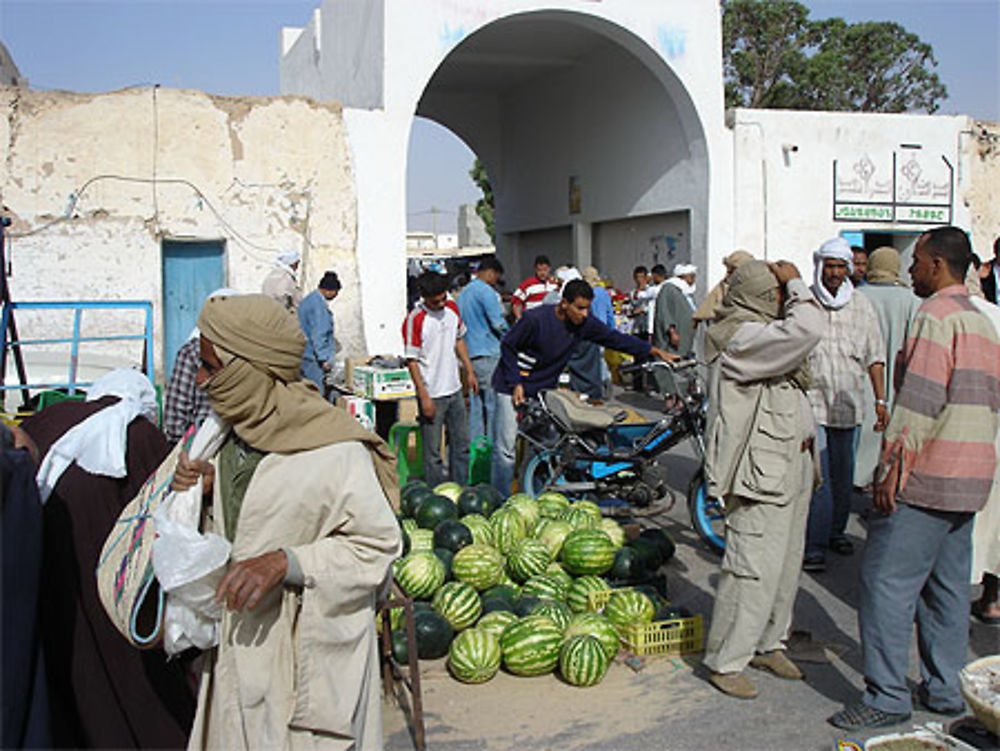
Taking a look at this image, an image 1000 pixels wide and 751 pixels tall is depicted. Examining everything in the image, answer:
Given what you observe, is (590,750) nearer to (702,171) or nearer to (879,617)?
(879,617)

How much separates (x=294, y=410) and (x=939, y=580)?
295 centimetres

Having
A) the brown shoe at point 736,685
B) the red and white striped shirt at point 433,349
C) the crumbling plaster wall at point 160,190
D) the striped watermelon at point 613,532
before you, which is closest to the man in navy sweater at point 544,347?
the red and white striped shirt at point 433,349

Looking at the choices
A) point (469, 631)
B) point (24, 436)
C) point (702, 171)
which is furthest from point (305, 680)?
point (702, 171)

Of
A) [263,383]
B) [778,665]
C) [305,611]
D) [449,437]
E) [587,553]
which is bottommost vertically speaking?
[778,665]

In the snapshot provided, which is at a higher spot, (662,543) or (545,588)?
(662,543)

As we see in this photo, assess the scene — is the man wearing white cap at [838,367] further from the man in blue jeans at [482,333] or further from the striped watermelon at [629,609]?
the man in blue jeans at [482,333]

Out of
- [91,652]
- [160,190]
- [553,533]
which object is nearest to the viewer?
[91,652]

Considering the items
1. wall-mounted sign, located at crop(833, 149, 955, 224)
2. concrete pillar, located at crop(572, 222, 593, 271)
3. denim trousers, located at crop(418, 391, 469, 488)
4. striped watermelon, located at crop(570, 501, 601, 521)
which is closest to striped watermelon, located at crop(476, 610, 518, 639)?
striped watermelon, located at crop(570, 501, 601, 521)

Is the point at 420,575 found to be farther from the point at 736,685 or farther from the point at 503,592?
the point at 736,685

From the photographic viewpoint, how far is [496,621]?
4.74 metres

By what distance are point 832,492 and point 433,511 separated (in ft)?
9.33

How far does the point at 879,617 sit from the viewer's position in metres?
3.78

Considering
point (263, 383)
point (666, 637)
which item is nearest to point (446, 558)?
point (666, 637)

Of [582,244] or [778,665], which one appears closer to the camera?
[778,665]
